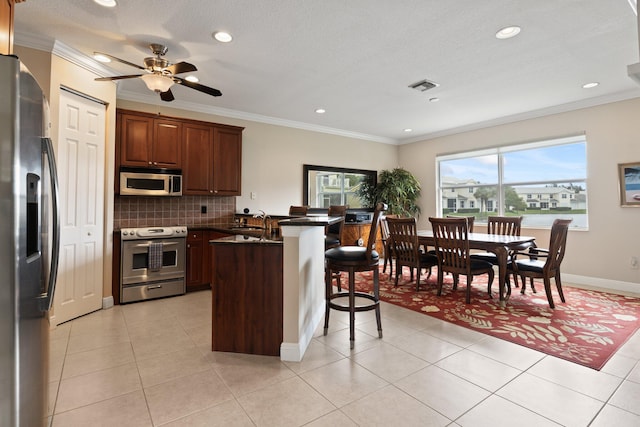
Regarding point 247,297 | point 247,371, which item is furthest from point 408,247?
point 247,371

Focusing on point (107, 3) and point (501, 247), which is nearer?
point (107, 3)

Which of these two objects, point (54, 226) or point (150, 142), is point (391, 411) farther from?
point (150, 142)

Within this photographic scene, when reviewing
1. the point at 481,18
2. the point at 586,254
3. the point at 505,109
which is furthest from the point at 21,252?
the point at 586,254

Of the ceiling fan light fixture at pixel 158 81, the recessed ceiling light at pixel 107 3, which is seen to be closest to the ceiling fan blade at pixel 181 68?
the ceiling fan light fixture at pixel 158 81

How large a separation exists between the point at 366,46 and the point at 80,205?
3.43 metres

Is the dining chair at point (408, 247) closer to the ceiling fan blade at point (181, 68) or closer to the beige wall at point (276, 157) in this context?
the beige wall at point (276, 157)

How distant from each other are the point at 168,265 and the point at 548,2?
185 inches

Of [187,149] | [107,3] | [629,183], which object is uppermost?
[107,3]

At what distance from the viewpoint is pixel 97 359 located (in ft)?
7.74

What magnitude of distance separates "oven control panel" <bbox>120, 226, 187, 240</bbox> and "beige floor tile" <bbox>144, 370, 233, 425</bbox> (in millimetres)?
2285

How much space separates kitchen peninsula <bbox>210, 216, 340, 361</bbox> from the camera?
7.68 feet

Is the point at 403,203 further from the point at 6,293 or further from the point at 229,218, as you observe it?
the point at 6,293

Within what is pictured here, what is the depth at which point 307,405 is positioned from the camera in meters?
1.79

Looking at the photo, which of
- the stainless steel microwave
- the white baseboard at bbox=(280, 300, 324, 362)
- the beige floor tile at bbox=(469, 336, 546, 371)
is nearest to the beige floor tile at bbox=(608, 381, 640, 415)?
the beige floor tile at bbox=(469, 336, 546, 371)
